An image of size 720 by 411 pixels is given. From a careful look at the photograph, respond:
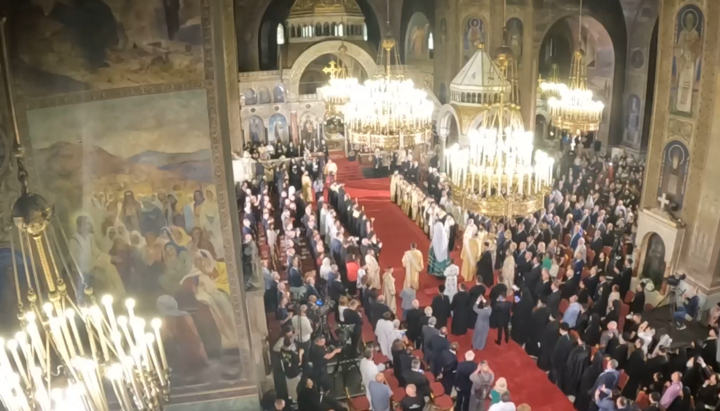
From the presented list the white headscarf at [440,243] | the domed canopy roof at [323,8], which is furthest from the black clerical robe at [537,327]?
the domed canopy roof at [323,8]

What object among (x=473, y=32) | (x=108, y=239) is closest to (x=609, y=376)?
(x=108, y=239)

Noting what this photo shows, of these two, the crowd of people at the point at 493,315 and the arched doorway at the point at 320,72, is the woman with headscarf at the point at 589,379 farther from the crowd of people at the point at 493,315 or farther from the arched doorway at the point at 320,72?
the arched doorway at the point at 320,72

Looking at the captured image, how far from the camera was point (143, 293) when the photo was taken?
8.37m

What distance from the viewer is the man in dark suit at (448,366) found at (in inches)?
366

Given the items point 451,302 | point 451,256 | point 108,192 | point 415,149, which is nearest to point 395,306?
point 451,302

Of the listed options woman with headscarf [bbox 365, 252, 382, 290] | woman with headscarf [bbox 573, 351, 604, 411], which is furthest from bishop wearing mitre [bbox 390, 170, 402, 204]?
woman with headscarf [bbox 573, 351, 604, 411]

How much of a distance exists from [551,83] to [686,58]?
10.2 m

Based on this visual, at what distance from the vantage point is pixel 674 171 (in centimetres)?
1246

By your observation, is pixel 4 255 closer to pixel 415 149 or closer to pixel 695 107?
pixel 695 107

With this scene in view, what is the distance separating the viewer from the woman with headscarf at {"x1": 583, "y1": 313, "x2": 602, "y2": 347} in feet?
33.3

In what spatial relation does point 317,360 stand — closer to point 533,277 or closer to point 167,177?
point 167,177

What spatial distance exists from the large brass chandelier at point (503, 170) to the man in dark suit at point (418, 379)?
8.43 feet

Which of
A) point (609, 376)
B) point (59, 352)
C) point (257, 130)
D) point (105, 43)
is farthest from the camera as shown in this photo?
point (257, 130)

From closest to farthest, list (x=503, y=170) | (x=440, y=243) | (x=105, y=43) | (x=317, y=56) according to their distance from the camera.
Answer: (x=503, y=170) < (x=105, y=43) < (x=440, y=243) < (x=317, y=56)
